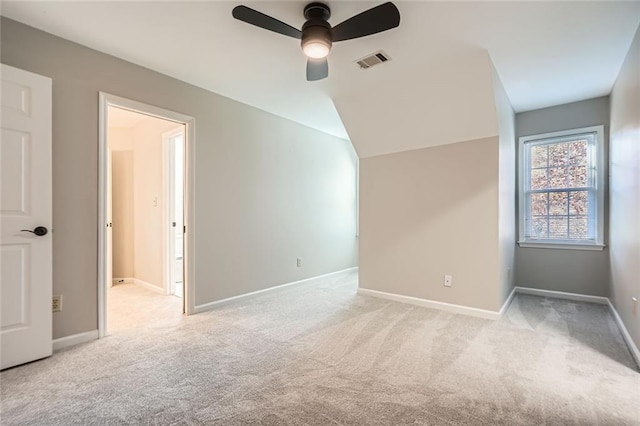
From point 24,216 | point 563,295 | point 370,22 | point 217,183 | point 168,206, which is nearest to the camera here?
point 370,22

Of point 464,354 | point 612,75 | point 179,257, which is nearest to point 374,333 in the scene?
point 464,354

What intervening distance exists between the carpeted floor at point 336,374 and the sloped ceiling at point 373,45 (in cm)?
235

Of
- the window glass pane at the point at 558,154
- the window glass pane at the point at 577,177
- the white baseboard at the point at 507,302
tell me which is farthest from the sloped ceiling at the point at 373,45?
the white baseboard at the point at 507,302

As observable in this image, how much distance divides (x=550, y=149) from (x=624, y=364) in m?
2.86

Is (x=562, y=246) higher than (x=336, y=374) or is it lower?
higher

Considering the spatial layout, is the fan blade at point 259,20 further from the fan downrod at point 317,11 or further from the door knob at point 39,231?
the door knob at point 39,231

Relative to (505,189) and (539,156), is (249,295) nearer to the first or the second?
(505,189)

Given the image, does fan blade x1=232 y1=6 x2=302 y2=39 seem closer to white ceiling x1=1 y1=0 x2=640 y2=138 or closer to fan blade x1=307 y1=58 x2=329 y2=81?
white ceiling x1=1 y1=0 x2=640 y2=138

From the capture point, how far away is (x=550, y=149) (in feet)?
13.3

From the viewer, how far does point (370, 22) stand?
1.82 m

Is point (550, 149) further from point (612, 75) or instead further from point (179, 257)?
point (179, 257)

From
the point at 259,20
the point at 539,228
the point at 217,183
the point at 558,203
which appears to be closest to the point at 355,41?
the point at 259,20

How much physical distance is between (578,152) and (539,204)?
78cm

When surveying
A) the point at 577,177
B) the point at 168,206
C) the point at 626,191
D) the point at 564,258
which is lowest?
the point at 564,258
